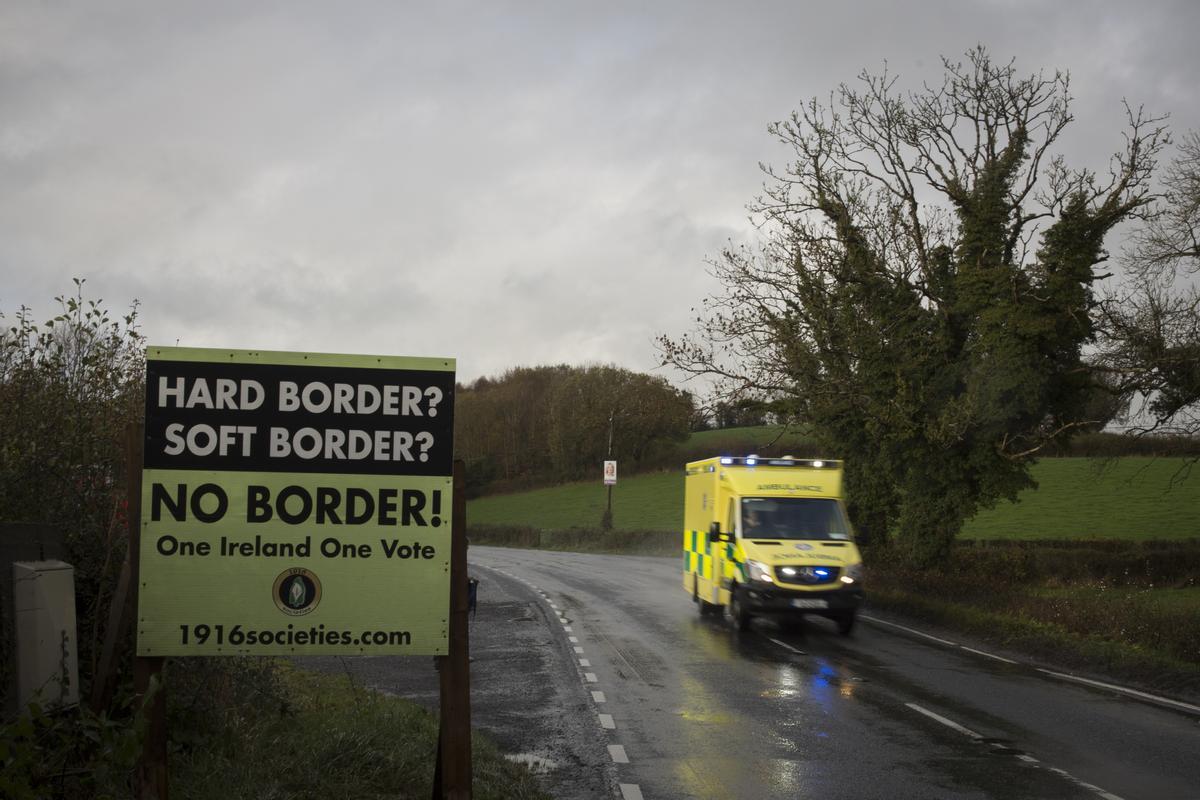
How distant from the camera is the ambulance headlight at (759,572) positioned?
61.8ft

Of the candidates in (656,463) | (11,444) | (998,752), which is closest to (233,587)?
(11,444)

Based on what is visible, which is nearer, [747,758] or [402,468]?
[402,468]

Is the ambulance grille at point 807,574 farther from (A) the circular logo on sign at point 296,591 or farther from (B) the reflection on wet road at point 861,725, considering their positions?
(A) the circular logo on sign at point 296,591

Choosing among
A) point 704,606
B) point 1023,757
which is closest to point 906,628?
point 704,606

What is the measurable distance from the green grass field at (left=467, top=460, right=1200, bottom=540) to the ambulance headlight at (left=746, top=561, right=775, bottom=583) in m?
9.50

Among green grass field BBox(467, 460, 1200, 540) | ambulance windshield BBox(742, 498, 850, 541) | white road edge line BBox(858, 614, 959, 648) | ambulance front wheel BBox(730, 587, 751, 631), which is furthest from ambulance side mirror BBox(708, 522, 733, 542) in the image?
green grass field BBox(467, 460, 1200, 540)

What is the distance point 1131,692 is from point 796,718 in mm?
5059

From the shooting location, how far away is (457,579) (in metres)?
5.89

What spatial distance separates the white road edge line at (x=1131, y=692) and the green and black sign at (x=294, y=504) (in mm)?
10573

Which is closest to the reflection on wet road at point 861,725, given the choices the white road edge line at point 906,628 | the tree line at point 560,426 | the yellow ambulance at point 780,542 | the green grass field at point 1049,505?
the white road edge line at point 906,628

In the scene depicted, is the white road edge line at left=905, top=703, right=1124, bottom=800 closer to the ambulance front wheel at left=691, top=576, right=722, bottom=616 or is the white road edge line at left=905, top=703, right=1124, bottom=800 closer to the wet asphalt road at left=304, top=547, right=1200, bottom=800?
the wet asphalt road at left=304, top=547, right=1200, bottom=800

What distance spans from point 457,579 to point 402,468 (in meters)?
0.67

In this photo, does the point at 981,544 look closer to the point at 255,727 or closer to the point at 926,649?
the point at 926,649

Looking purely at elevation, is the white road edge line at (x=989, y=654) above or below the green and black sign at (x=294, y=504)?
below
